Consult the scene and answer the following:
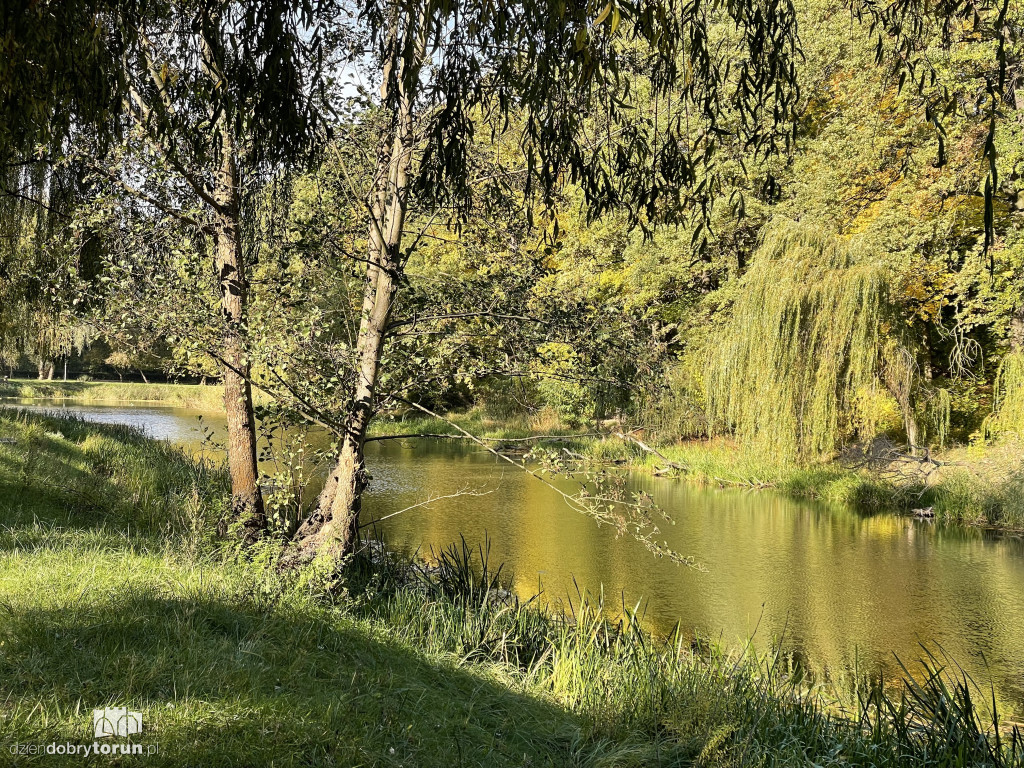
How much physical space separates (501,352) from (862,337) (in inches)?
315

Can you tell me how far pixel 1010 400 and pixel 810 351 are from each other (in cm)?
261

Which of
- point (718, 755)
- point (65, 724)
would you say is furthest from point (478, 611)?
point (65, 724)

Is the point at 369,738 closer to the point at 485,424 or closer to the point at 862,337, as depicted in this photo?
the point at 862,337

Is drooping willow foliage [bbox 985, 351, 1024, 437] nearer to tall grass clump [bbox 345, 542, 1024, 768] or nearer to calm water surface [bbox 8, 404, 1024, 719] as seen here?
calm water surface [bbox 8, 404, 1024, 719]

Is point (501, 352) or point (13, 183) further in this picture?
point (13, 183)

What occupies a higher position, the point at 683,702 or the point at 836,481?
the point at 683,702

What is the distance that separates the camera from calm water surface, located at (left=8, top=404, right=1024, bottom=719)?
5840 mm

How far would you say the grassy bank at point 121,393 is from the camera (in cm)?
2697

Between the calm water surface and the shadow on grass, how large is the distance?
226cm

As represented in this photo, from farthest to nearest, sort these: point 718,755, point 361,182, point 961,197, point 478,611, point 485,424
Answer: point 485,424 → point 961,197 → point 361,182 → point 478,611 → point 718,755

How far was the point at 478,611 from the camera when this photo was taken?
472 cm

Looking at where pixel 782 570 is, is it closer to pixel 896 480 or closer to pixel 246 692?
pixel 896 480

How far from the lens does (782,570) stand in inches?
308

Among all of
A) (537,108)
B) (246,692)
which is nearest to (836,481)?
(246,692)
